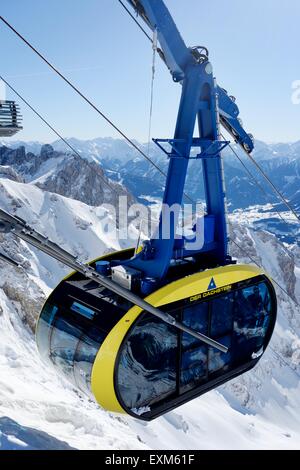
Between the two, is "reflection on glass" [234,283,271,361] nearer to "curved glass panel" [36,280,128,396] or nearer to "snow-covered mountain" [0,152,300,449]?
"curved glass panel" [36,280,128,396]

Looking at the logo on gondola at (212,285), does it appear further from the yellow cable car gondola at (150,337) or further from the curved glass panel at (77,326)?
the curved glass panel at (77,326)

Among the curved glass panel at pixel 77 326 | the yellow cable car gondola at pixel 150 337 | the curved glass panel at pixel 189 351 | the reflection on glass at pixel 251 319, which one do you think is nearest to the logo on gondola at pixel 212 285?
the yellow cable car gondola at pixel 150 337

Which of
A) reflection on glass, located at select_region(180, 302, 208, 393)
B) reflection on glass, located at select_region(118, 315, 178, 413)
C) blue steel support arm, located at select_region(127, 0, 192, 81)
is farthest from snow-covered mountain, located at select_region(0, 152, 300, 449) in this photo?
blue steel support arm, located at select_region(127, 0, 192, 81)

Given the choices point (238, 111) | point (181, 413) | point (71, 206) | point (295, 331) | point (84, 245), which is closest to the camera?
point (238, 111)

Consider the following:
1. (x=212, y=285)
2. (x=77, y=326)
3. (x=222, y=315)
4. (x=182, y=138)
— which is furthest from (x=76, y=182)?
(x=77, y=326)
